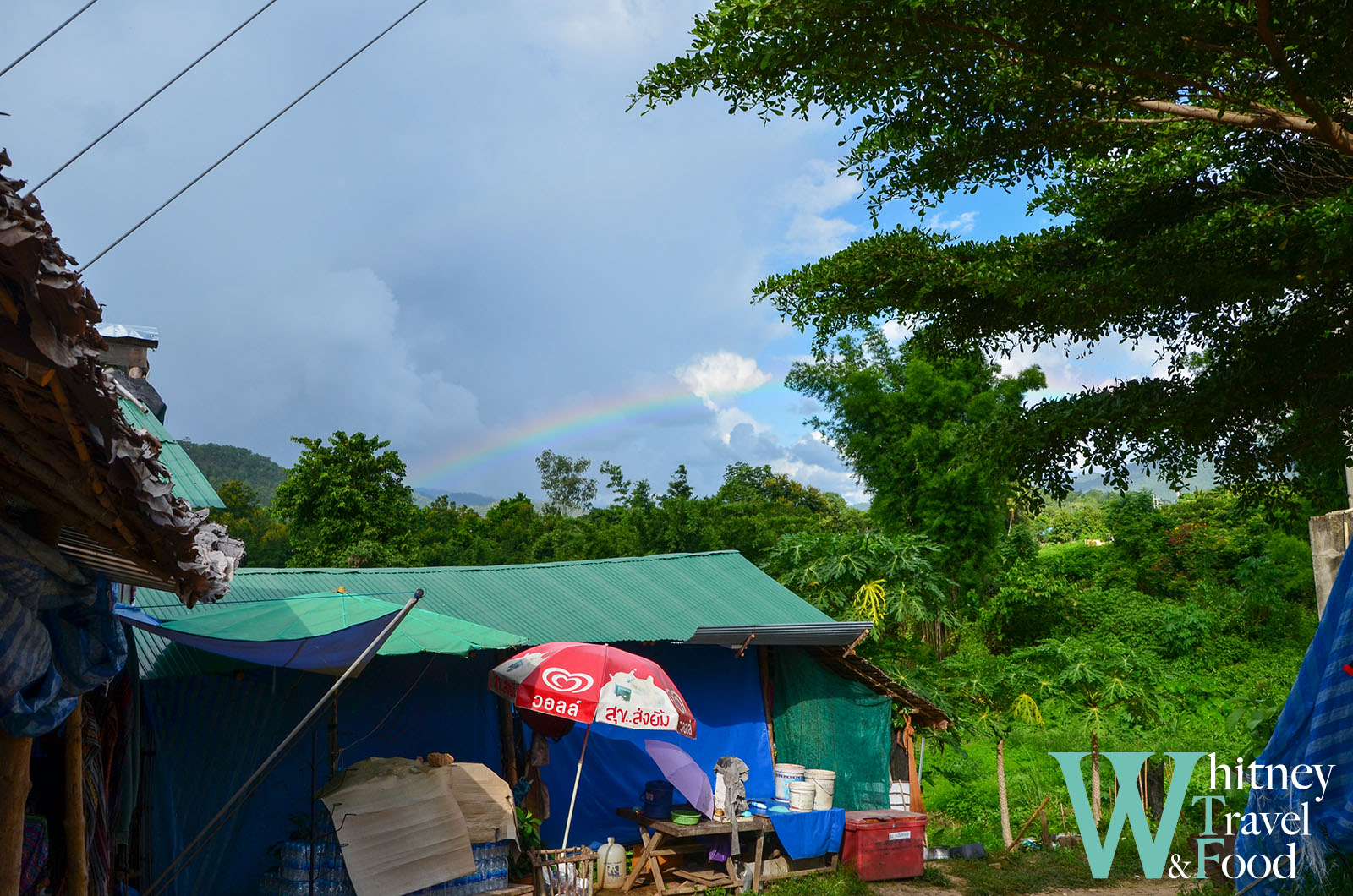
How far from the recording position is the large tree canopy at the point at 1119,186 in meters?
6.00

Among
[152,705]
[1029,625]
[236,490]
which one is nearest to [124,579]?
[152,705]

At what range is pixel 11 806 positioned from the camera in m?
3.45

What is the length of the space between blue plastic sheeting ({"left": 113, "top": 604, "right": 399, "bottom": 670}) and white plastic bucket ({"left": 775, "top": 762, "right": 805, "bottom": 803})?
18.8 feet

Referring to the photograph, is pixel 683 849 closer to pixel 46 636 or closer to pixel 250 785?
pixel 250 785

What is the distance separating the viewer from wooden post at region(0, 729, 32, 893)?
3.40 meters

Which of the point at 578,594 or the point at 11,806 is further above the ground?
the point at 578,594

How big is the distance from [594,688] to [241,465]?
303ft

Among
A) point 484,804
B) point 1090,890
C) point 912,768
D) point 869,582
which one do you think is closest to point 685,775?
point 484,804

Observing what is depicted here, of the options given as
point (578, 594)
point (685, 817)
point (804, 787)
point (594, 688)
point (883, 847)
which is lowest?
point (883, 847)

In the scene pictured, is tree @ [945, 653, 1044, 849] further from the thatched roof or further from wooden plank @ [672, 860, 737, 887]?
the thatched roof

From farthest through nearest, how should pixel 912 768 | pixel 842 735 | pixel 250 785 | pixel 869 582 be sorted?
pixel 869 582 < pixel 912 768 < pixel 842 735 < pixel 250 785

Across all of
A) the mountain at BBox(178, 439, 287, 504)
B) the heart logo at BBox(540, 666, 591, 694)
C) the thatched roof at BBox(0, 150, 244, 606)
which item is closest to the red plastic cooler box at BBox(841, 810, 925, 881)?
the heart logo at BBox(540, 666, 591, 694)

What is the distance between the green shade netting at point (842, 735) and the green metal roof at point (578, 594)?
829mm

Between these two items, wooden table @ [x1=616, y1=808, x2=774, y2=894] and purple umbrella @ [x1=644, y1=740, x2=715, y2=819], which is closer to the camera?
wooden table @ [x1=616, y1=808, x2=774, y2=894]
